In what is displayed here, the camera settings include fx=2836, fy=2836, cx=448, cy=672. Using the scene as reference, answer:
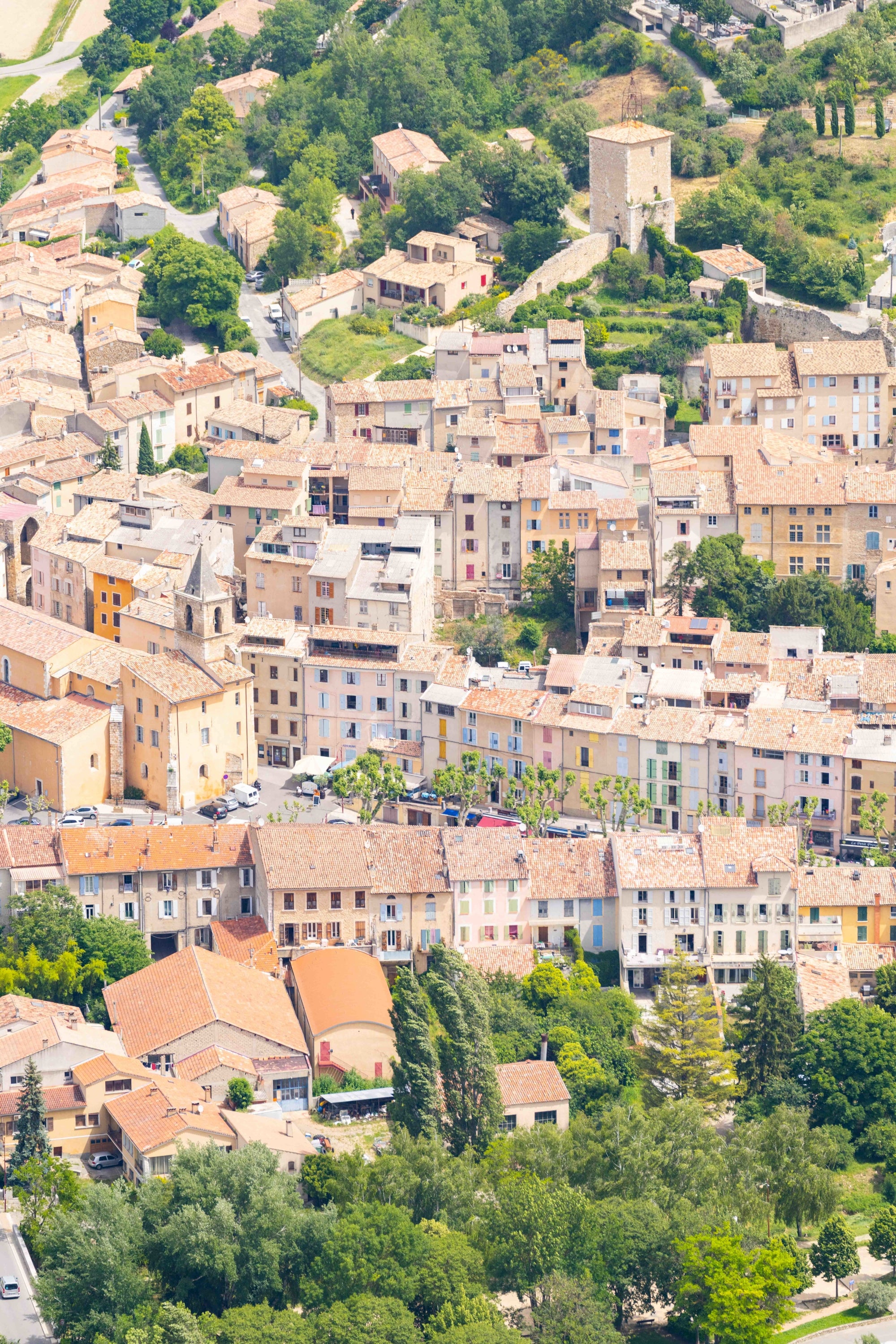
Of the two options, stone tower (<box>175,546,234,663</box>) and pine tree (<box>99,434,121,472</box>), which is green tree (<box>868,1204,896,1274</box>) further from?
pine tree (<box>99,434,121,472</box>)

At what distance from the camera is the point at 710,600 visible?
4729 inches

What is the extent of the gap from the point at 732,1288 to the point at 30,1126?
22.7 metres

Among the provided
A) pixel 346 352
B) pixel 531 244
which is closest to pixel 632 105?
pixel 531 244

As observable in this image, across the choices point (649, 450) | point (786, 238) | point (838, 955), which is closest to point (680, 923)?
point (838, 955)

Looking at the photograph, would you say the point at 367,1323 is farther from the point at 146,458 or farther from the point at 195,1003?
the point at 146,458

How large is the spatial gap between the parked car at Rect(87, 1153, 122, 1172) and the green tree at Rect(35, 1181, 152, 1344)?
22.2ft

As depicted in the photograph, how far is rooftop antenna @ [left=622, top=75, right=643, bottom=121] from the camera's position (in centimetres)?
15512

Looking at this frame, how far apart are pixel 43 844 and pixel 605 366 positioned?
4558 centimetres

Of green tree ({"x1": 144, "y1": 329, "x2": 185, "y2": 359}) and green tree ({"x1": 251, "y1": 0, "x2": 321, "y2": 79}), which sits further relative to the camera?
green tree ({"x1": 251, "y1": 0, "x2": 321, "y2": 79})

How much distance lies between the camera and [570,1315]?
270 ft

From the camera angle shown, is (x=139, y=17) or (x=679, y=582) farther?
(x=139, y=17)

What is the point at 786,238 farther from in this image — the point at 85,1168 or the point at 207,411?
the point at 85,1168

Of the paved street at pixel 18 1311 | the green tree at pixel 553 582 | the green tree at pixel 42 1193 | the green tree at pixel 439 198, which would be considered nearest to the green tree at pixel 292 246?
the green tree at pixel 439 198

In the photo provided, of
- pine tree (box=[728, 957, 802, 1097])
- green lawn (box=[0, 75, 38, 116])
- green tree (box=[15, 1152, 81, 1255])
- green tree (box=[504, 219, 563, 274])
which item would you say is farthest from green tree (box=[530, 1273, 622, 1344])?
green lawn (box=[0, 75, 38, 116])
